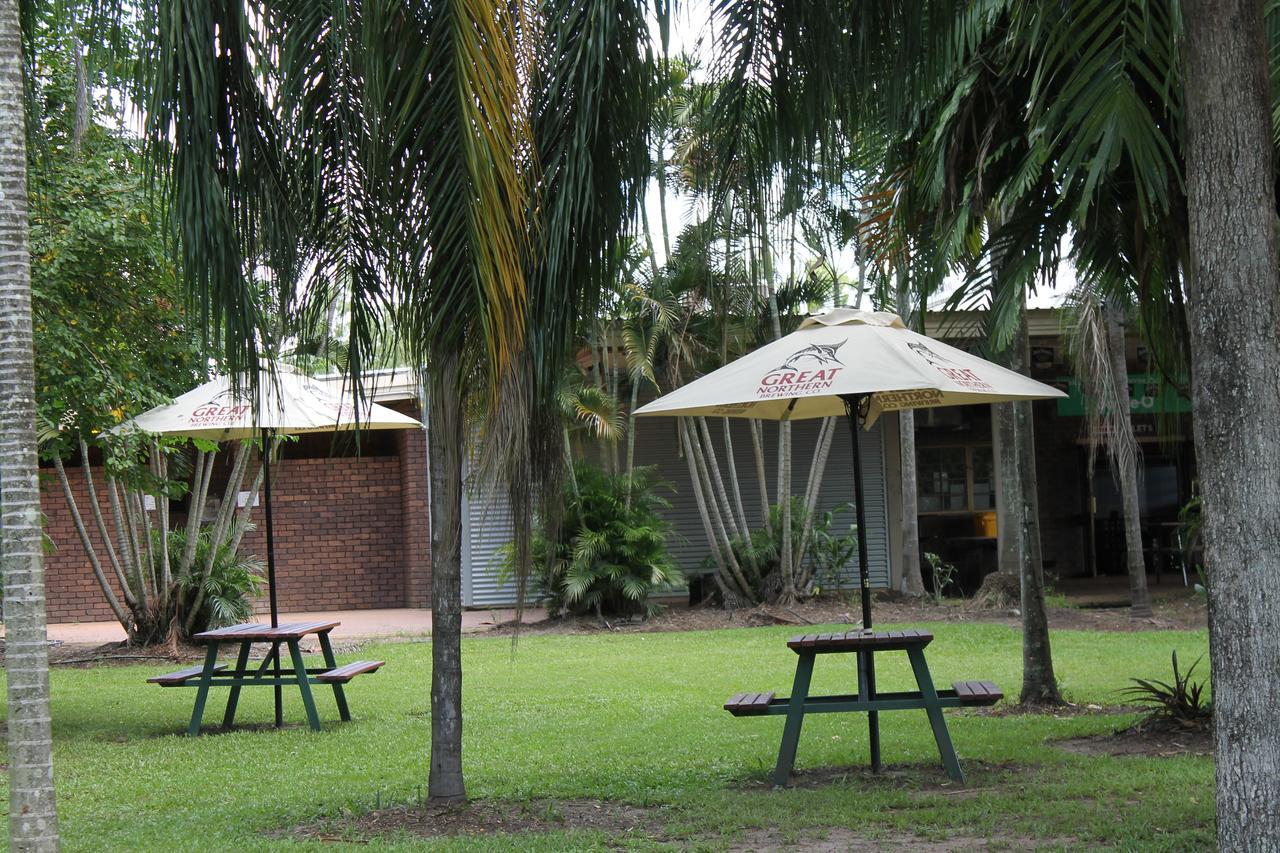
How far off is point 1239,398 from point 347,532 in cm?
1773

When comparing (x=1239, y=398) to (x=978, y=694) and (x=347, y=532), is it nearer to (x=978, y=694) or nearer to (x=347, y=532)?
(x=978, y=694)

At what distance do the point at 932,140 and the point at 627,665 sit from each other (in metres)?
7.05

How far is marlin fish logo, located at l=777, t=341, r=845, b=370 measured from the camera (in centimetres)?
655

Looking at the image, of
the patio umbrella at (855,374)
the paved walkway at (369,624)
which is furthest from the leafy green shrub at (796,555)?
the patio umbrella at (855,374)

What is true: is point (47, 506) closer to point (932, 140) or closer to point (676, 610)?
point (676, 610)

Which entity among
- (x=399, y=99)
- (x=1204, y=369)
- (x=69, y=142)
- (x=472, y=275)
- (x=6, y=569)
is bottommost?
(x=6, y=569)

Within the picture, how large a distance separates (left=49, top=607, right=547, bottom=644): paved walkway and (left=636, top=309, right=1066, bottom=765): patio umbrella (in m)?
10.2

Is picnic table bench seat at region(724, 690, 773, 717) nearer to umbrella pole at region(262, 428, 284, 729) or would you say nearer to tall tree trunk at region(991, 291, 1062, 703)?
tall tree trunk at region(991, 291, 1062, 703)

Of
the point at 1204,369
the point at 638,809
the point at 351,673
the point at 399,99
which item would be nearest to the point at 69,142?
the point at 351,673

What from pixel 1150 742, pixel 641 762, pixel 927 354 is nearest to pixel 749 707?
pixel 641 762

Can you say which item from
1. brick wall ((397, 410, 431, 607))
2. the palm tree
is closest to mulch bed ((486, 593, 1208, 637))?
brick wall ((397, 410, 431, 607))

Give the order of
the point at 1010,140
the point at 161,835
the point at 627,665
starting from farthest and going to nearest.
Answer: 1. the point at 627,665
2. the point at 1010,140
3. the point at 161,835

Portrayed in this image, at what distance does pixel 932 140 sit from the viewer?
7227mm

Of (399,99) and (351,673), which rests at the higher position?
(399,99)
